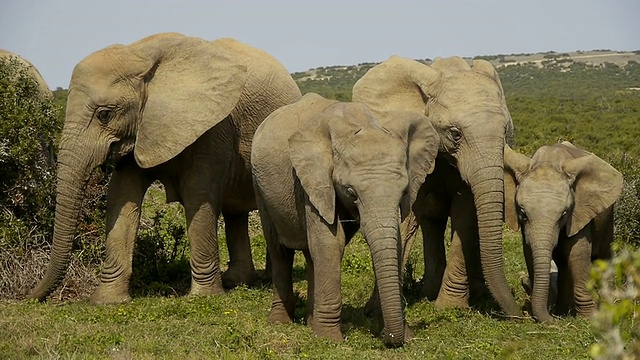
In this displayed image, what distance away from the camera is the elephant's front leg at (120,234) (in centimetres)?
936

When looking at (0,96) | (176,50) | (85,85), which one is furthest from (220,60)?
(0,96)

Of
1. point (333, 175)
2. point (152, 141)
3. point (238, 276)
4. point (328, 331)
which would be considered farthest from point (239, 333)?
point (238, 276)

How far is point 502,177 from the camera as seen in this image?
318 inches

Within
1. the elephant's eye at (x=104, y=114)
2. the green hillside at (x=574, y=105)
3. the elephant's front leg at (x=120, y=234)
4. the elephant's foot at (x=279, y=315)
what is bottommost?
the green hillside at (x=574, y=105)

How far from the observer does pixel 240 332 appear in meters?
7.52

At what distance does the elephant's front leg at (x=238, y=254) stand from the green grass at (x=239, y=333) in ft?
3.77

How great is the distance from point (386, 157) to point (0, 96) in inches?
210

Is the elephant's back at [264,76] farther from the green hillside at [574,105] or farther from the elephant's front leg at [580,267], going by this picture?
the green hillside at [574,105]

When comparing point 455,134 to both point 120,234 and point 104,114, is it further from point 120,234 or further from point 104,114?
point 120,234

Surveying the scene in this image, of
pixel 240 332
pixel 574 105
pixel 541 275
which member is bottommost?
pixel 574 105

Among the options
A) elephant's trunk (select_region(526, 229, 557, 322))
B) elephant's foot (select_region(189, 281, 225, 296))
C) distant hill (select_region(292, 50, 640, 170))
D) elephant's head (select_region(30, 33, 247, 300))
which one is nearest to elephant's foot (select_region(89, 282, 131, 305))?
elephant's head (select_region(30, 33, 247, 300))

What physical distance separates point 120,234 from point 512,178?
12.7ft

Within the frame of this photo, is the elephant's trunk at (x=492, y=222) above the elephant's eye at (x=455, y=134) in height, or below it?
below

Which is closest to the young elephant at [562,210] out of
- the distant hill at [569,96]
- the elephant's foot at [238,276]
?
the elephant's foot at [238,276]
